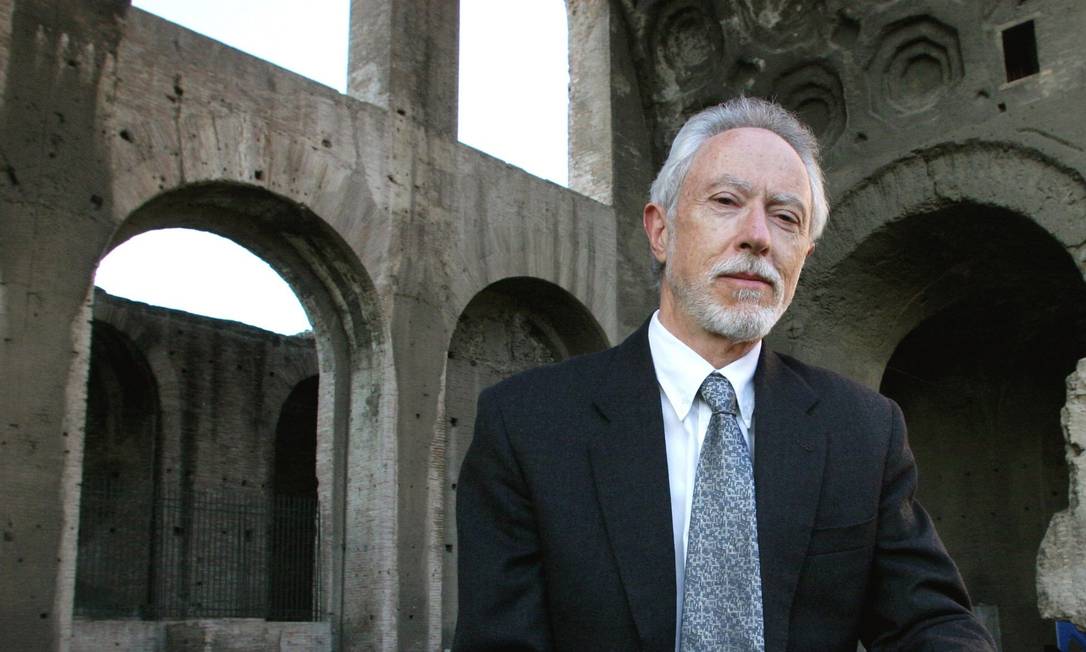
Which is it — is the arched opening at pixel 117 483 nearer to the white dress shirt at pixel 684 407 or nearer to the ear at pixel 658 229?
the ear at pixel 658 229

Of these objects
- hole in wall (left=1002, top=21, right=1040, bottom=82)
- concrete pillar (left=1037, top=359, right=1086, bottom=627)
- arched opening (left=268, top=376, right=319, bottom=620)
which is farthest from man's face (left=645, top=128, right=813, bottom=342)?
arched opening (left=268, top=376, right=319, bottom=620)

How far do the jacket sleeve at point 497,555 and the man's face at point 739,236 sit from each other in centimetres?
35

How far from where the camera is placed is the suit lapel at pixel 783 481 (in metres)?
1.55

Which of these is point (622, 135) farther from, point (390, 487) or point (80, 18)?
point (80, 18)

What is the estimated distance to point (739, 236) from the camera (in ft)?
5.79

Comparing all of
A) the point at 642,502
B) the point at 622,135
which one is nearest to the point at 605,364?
the point at 642,502

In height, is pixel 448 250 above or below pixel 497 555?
above

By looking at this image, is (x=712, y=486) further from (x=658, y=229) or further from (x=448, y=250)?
(x=448, y=250)

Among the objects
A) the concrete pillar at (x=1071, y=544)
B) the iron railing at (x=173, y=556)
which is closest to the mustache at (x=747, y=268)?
the concrete pillar at (x=1071, y=544)

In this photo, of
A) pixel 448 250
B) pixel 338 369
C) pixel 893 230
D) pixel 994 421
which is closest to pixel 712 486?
pixel 338 369

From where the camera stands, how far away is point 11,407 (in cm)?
564

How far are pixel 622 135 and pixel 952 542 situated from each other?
4.90 m

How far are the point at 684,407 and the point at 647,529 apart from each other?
0.66 ft

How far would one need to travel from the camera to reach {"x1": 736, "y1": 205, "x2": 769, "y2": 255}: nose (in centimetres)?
175
